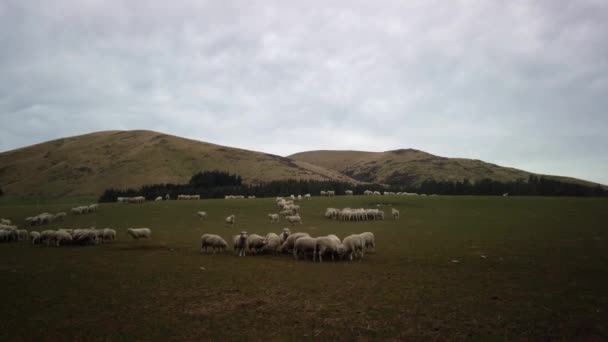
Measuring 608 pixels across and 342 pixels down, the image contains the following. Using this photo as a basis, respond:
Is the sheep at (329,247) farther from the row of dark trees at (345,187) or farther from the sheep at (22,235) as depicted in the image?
the row of dark trees at (345,187)

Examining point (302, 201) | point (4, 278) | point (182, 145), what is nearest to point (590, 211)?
point (302, 201)

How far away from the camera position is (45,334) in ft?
29.3

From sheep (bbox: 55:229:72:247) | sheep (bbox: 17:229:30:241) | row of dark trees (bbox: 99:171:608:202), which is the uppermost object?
row of dark trees (bbox: 99:171:608:202)

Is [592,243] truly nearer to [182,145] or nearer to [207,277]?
[207,277]

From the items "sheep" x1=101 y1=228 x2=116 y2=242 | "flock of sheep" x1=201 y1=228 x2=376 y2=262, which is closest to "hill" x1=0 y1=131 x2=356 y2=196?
"sheep" x1=101 y1=228 x2=116 y2=242

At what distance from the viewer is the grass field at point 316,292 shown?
925 cm

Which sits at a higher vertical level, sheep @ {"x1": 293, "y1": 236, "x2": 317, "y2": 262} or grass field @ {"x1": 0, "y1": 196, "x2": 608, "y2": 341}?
sheep @ {"x1": 293, "y1": 236, "x2": 317, "y2": 262}

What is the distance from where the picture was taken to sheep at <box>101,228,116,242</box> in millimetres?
27688

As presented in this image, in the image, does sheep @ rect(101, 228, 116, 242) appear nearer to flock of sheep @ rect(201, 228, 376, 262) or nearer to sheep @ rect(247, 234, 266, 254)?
flock of sheep @ rect(201, 228, 376, 262)

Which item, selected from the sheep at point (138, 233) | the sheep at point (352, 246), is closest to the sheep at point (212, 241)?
the sheep at point (352, 246)

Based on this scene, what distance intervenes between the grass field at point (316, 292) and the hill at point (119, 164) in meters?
94.6

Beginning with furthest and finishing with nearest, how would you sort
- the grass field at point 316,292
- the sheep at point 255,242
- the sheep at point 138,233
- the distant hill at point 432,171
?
the distant hill at point 432,171 < the sheep at point 138,233 < the sheep at point 255,242 < the grass field at point 316,292

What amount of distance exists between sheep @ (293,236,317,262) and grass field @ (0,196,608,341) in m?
0.89

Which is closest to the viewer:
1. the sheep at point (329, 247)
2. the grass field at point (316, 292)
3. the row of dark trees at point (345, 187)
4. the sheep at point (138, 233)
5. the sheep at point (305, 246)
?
the grass field at point (316, 292)
